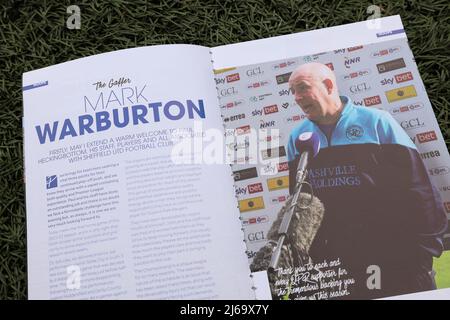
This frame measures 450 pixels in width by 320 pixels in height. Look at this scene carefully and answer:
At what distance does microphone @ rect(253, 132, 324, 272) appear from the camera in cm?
58

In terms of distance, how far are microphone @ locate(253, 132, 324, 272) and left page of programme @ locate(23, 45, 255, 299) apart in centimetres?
5

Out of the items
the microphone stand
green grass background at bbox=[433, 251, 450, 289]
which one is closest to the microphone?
the microphone stand

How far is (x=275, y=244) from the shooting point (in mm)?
584

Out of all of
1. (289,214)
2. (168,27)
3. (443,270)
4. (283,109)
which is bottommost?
(443,270)

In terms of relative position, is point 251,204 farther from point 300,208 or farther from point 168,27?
point 168,27

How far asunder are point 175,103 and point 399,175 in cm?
30

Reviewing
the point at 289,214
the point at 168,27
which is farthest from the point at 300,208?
the point at 168,27

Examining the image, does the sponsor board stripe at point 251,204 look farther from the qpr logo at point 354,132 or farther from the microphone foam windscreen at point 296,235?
the qpr logo at point 354,132

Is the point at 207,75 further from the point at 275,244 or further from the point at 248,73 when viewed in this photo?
the point at 275,244

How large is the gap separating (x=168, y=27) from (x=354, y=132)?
306 mm

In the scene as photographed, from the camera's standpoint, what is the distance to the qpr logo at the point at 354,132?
0.61 metres

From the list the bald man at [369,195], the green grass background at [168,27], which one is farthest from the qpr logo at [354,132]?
the green grass background at [168,27]

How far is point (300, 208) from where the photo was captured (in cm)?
60

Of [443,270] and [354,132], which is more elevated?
[354,132]
